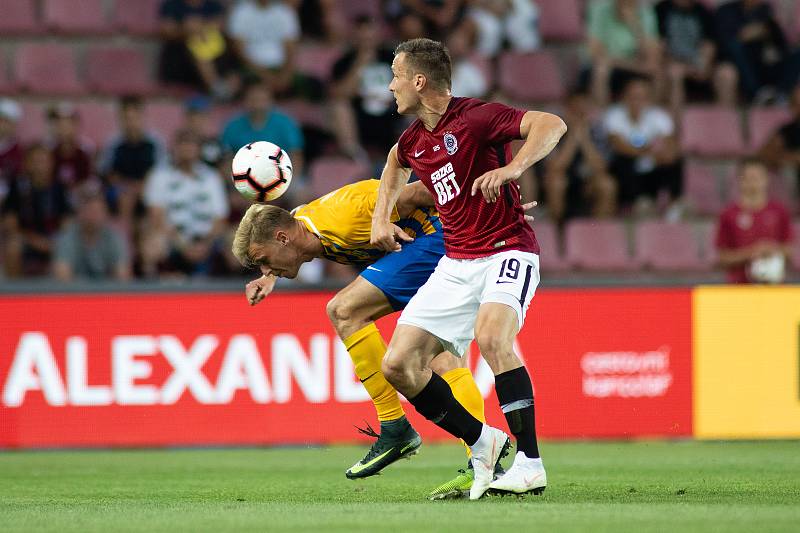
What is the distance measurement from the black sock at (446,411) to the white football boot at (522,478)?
1.16 feet

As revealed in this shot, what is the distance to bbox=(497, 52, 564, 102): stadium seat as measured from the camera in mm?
14953

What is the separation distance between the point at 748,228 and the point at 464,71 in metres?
3.79

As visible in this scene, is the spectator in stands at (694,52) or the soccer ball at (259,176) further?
the spectator in stands at (694,52)

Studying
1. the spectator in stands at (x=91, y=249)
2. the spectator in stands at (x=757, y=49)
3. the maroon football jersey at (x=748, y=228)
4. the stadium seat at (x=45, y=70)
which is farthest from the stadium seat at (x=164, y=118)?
the spectator in stands at (x=757, y=49)

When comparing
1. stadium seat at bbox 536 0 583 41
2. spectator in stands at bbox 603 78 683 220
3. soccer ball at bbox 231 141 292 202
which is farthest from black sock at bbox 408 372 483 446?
stadium seat at bbox 536 0 583 41

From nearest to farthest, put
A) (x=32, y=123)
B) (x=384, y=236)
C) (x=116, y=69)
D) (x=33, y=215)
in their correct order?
(x=384, y=236)
(x=33, y=215)
(x=32, y=123)
(x=116, y=69)

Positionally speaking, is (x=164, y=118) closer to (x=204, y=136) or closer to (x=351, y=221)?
(x=204, y=136)

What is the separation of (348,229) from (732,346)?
15.9 ft

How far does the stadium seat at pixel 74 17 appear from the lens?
1469 centimetres

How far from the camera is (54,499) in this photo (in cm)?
707

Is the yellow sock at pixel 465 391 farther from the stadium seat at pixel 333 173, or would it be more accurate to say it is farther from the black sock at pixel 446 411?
the stadium seat at pixel 333 173

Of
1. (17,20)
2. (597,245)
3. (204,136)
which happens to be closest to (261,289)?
(204,136)

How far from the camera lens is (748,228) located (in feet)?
39.0

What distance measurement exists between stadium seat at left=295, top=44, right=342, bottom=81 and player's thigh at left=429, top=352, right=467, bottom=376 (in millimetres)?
7518
